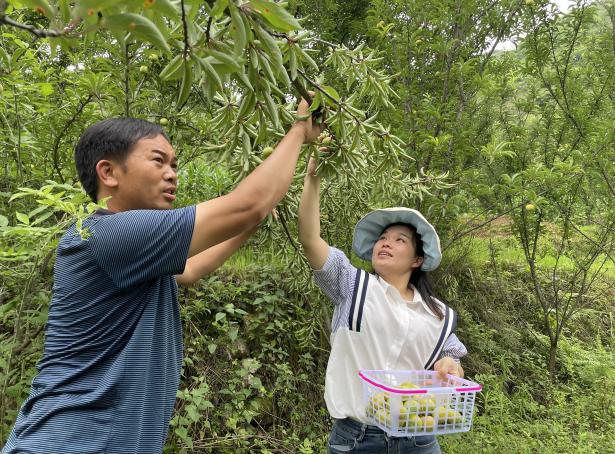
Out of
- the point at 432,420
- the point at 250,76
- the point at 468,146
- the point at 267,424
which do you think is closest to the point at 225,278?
the point at 267,424

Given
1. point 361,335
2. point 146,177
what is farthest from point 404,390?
point 146,177

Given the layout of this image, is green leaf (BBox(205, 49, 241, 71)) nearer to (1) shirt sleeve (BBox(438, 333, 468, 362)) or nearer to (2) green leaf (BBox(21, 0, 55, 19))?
(2) green leaf (BBox(21, 0, 55, 19))

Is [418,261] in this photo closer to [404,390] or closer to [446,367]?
[446,367]

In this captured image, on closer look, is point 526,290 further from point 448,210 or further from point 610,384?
point 448,210

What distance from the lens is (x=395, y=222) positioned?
2346 millimetres

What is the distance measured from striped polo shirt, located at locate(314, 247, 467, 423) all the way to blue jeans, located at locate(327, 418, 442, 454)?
68 millimetres

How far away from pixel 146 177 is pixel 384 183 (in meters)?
1.11

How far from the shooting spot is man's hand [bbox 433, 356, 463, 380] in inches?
82.1

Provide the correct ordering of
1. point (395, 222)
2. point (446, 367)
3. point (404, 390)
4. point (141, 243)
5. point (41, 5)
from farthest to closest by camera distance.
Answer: point (395, 222) → point (446, 367) → point (404, 390) → point (141, 243) → point (41, 5)

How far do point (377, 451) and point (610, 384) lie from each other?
3.54 m

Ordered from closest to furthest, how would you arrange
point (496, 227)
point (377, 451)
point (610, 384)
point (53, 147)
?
point (377, 451) → point (53, 147) → point (610, 384) → point (496, 227)

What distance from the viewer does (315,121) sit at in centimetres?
150

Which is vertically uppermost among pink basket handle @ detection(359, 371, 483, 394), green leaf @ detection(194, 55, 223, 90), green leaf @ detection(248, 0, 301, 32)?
green leaf @ detection(248, 0, 301, 32)

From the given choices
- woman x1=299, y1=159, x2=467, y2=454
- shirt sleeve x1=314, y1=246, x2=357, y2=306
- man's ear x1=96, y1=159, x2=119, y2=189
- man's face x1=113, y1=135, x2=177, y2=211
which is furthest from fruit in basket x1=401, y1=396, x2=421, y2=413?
man's ear x1=96, y1=159, x2=119, y2=189
